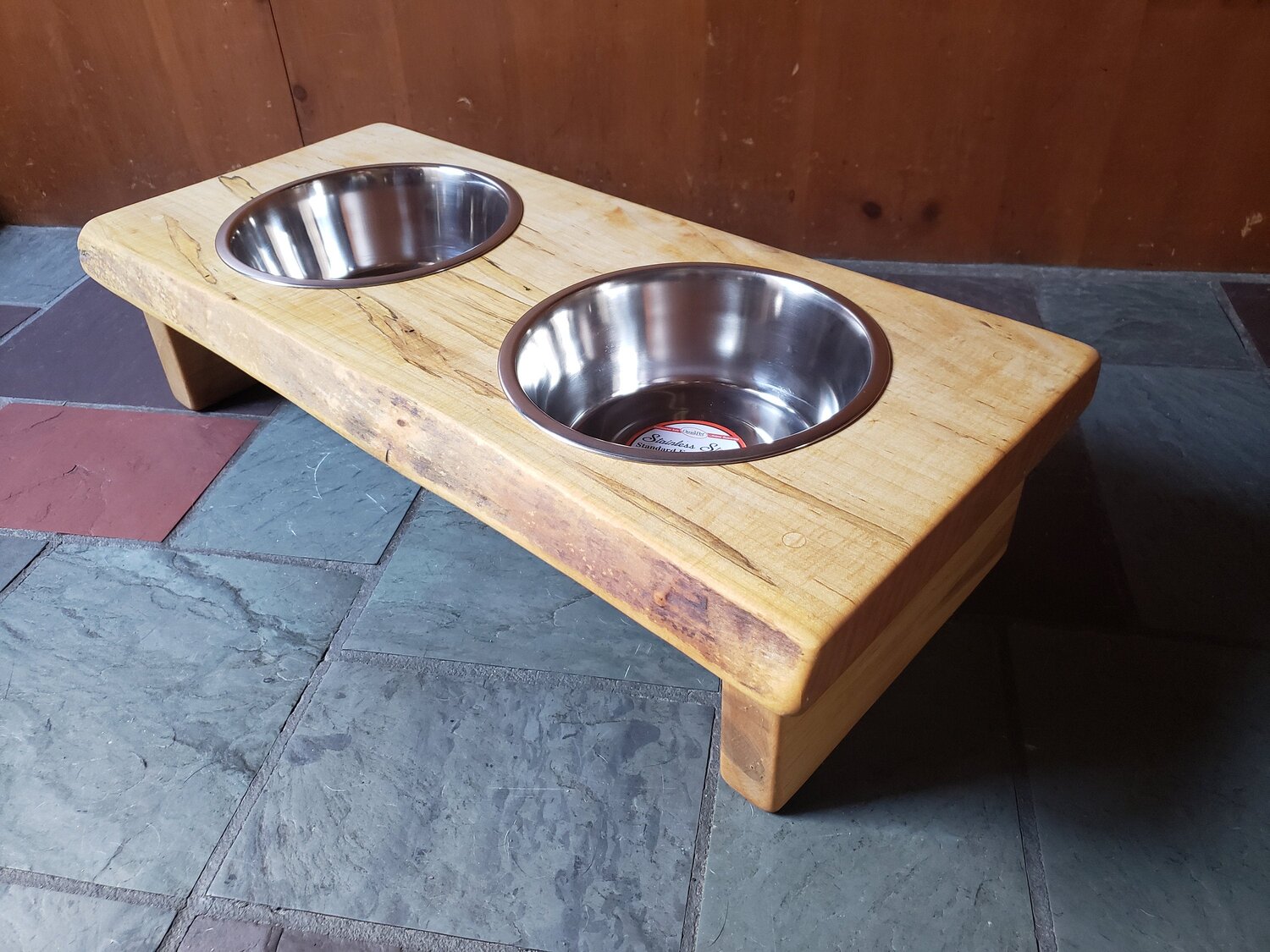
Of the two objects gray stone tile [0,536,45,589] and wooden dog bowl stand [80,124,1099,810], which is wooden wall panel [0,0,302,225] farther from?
gray stone tile [0,536,45,589]

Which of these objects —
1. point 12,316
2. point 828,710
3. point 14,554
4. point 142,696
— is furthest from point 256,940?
point 12,316

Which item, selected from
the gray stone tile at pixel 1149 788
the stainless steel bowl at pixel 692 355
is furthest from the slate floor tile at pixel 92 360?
the gray stone tile at pixel 1149 788

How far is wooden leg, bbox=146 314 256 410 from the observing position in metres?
1.70

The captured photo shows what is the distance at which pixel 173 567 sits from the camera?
146 centimetres

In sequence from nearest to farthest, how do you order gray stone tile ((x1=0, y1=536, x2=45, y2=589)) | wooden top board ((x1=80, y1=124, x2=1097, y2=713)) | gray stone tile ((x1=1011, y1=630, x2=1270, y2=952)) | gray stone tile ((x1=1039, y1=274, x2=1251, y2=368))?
wooden top board ((x1=80, y1=124, x2=1097, y2=713)) < gray stone tile ((x1=1011, y1=630, x2=1270, y2=952)) < gray stone tile ((x1=0, y1=536, x2=45, y2=589)) < gray stone tile ((x1=1039, y1=274, x2=1251, y2=368))

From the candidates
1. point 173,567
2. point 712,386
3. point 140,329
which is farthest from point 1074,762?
point 140,329

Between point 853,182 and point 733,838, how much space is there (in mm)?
1530

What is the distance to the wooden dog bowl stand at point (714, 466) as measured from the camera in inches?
32.6

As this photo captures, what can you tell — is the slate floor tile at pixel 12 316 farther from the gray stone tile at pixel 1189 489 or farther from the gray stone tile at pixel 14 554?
the gray stone tile at pixel 1189 489

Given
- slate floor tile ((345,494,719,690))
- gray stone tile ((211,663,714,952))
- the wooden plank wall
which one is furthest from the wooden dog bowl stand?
the wooden plank wall

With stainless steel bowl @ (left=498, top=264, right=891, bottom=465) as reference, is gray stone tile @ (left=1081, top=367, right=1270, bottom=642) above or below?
below

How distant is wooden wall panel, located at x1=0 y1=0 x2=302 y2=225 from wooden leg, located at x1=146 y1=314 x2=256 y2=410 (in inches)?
31.8

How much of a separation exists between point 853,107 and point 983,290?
0.48 meters

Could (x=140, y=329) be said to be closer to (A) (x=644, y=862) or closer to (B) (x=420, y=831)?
(B) (x=420, y=831)
